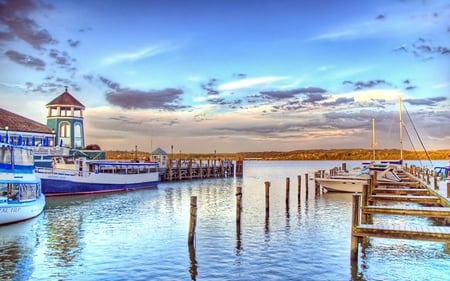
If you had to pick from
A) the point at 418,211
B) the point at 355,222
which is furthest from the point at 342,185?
the point at 355,222

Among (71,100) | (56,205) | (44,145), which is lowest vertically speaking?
(56,205)

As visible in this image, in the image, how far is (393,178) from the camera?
44.5 meters

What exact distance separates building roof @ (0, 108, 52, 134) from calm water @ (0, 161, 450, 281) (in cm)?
2595

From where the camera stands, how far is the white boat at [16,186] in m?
27.4

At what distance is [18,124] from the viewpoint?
187 ft

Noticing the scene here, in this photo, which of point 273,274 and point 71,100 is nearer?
point 273,274

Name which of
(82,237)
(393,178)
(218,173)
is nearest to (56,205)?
(82,237)

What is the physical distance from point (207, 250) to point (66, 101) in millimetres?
51595

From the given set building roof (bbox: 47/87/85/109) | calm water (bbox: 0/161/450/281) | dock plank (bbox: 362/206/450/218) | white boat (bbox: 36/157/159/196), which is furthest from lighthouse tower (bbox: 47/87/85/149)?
dock plank (bbox: 362/206/450/218)

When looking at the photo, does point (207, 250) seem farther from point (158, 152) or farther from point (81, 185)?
point (158, 152)

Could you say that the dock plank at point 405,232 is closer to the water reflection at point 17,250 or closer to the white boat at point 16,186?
the water reflection at point 17,250

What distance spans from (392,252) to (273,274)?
643 centimetres

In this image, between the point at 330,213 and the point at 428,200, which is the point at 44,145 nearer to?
the point at 330,213

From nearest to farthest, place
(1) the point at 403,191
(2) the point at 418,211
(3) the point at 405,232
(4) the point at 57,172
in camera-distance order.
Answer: (3) the point at 405,232
(2) the point at 418,211
(1) the point at 403,191
(4) the point at 57,172
